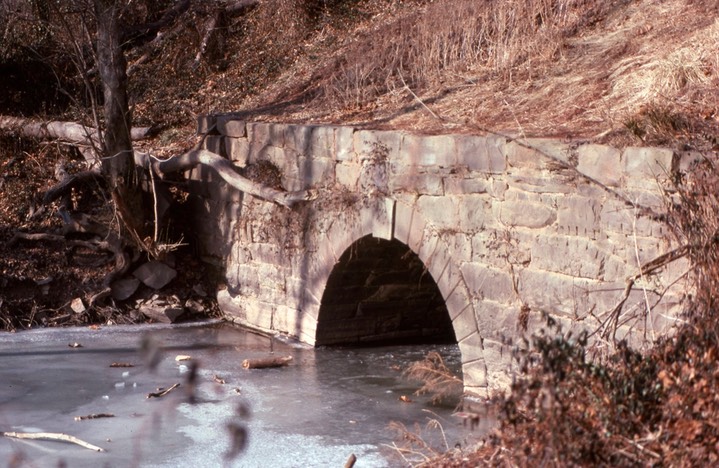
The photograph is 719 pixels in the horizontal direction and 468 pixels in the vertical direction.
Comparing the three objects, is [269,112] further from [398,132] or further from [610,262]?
[610,262]

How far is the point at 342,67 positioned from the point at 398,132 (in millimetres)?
3382

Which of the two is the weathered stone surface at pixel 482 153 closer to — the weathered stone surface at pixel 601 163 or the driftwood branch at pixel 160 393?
the weathered stone surface at pixel 601 163

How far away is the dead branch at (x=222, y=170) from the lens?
9352mm

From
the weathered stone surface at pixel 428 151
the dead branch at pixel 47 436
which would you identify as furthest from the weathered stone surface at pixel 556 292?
the dead branch at pixel 47 436

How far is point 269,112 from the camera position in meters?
11.0

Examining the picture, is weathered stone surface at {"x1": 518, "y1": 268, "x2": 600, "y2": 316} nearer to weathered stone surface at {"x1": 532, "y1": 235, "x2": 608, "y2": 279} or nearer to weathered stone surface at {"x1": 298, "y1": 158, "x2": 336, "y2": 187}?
weathered stone surface at {"x1": 532, "y1": 235, "x2": 608, "y2": 279}

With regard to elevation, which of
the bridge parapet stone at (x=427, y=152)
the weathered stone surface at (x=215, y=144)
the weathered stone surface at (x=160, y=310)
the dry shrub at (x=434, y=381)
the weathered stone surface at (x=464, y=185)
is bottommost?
the dry shrub at (x=434, y=381)

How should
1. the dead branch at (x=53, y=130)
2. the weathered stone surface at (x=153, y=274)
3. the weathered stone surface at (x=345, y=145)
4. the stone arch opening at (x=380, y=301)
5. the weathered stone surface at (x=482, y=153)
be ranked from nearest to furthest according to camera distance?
1. the weathered stone surface at (x=482, y=153)
2. the weathered stone surface at (x=345, y=145)
3. the stone arch opening at (x=380, y=301)
4. the weathered stone surface at (x=153, y=274)
5. the dead branch at (x=53, y=130)

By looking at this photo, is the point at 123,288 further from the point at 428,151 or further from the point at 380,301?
the point at 428,151

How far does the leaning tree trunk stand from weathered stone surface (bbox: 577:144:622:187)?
544 cm

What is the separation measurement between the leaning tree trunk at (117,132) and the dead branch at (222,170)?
0.26 metres

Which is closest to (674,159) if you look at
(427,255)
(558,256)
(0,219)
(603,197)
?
(603,197)

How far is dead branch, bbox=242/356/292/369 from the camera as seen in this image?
866 cm

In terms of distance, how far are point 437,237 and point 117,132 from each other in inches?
171
